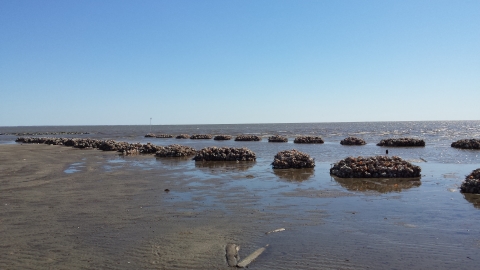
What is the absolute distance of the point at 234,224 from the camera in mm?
7090

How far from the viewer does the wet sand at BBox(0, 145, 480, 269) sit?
5285 millimetres

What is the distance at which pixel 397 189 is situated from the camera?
10.9 meters

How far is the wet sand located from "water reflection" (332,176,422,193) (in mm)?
69

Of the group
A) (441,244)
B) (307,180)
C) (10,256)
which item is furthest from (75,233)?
(307,180)

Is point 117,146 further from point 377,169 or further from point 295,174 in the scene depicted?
point 377,169

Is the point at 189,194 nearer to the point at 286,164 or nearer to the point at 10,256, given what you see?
the point at 10,256

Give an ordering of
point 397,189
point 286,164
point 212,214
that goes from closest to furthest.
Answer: point 212,214 → point 397,189 → point 286,164

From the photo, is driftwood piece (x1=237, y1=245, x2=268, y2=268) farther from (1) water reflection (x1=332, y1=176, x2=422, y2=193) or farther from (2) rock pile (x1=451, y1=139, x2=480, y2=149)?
(2) rock pile (x1=451, y1=139, x2=480, y2=149)

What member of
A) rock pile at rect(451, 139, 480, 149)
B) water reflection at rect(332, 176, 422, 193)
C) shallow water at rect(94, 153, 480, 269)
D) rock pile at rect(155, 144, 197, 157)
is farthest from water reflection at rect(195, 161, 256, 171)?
rock pile at rect(451, 139, 480, 149)

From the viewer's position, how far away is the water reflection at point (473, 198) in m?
8.66

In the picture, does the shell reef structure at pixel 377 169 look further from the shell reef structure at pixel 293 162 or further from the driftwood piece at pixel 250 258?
the driftwood piece at pixel 250 258

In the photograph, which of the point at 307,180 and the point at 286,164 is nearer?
the point at 307,180

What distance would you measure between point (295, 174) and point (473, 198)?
6.49 metres

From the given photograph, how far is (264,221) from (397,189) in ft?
19.0
